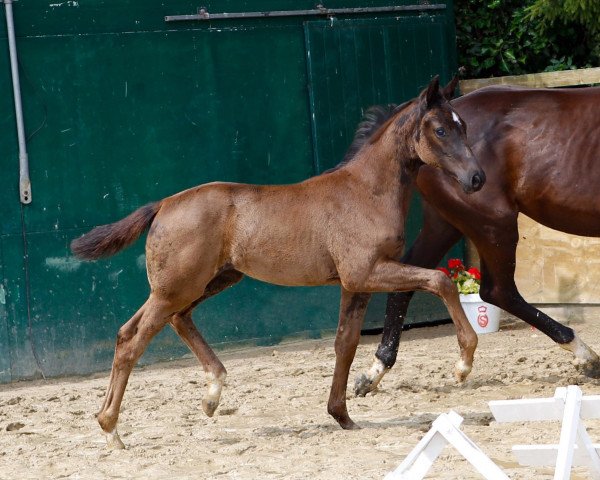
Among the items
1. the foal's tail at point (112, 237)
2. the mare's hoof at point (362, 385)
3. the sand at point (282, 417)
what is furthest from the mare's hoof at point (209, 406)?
the mare's hoof at point (362, 385)

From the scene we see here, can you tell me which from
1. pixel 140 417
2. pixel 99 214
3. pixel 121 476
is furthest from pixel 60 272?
pixel 121 476

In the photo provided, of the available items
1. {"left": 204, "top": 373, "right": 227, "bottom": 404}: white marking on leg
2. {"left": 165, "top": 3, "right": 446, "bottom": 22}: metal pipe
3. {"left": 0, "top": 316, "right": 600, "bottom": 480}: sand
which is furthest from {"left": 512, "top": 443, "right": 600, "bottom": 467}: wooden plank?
{"left": 165, "top": 3, "right": 446, "bottom": 22}: metal pipe

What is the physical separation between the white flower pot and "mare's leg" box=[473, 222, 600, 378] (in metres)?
2.06

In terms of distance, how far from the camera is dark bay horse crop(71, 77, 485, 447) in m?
5.55

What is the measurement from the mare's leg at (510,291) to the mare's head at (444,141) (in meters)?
1.48

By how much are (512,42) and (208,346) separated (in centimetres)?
562

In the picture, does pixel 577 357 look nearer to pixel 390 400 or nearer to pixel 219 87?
pixel 390 400

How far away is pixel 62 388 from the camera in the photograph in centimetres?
787

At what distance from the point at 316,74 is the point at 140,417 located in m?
3.74

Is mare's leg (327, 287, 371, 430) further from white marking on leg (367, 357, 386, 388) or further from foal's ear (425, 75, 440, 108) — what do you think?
foal's ear (425, 75, 440, 108)

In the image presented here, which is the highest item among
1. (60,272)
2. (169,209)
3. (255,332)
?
(169,209)

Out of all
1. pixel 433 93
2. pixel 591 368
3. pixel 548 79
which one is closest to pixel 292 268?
pixel 433 93

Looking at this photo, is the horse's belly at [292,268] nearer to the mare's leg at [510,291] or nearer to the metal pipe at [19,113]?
the mare's leg at [510,291]

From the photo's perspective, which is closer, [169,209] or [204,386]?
[169,209]
